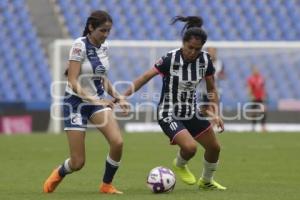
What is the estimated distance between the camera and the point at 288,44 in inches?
995

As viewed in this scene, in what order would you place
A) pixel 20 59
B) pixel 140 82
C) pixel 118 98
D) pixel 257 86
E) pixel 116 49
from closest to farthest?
A: 1. pixel 118 98
2. pixel 140 82
3. pixel 257 86
4. pixel 116 49
5. pixel 20 59

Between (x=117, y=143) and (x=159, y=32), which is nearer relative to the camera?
(x=117, y=143)

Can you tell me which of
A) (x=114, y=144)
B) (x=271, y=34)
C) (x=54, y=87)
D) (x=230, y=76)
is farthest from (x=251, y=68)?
(x=114, y=144)

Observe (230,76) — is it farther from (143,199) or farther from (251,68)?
(143,199)

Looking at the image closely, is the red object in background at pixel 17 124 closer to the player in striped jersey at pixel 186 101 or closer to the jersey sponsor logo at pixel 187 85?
the player in striped jersey at pixel 186 101

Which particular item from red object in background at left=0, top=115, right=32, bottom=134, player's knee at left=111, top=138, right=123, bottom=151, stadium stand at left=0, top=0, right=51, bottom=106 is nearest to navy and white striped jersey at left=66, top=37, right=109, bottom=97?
player's knee at left=111, top=138, right=123, bottom=151

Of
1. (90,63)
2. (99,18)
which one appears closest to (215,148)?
(90,63)

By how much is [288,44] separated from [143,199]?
17.3m

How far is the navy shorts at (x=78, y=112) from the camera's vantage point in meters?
9.32

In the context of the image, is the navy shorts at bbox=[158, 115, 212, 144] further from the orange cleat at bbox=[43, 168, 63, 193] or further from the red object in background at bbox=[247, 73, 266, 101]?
the red object in background at bbox=[247, 73, 266, 101]

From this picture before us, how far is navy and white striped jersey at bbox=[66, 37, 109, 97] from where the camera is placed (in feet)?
30.4

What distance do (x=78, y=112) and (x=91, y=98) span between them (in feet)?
0.95

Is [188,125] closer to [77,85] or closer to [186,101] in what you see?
[186,101]

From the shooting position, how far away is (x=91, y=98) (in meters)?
9.20
